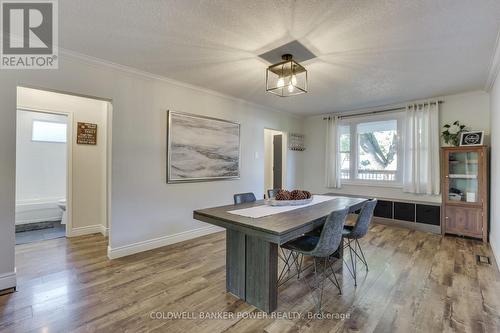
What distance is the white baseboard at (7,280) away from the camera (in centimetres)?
226

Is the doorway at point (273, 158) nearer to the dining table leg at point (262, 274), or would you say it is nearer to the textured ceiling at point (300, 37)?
the textured ceiling at point (300, 37)

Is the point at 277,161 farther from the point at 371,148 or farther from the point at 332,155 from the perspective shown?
the point at 371,148

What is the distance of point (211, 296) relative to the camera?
2.23 meters

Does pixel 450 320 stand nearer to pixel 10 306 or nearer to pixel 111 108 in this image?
pixel 10 306

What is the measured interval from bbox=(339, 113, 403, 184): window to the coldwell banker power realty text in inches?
199

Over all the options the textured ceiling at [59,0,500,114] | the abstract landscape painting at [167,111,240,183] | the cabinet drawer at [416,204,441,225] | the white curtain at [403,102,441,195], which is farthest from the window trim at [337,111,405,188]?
the abstract landscape painting at [167,111,240,183]

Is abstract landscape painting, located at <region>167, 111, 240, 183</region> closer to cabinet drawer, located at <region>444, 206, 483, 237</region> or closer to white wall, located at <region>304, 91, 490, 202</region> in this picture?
white wall, located at <region>304, 91, 490, 202</region>

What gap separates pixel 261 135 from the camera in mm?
4984

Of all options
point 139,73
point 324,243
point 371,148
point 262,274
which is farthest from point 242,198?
point 371,148

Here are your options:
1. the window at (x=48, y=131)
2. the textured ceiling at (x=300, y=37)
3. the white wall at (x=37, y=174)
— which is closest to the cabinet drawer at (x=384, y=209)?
the textured ceiling at (x=300, y=37)

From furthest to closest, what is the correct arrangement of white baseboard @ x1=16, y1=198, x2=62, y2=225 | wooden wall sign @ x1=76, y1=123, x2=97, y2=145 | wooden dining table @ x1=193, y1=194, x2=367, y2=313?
1. white baseboard @ x1=16, y1=198, x2=62, y2=225
2. wooden wall sign @ x1=76, y1=123, x2=97, y2=145
3. wooden dining table @ x1=193, y1=194, x2=367, y2=313

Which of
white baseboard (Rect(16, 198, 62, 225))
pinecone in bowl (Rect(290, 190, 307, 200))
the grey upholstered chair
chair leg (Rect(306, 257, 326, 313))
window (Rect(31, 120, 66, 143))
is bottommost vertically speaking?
chair leg (Rect(306, 257, 326, 313))

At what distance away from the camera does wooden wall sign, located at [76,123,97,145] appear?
394 cm

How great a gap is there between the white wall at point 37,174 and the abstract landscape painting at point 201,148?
272cm
